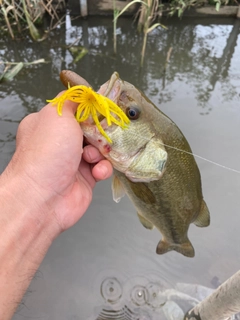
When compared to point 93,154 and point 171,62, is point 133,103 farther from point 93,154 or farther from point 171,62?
point 171,62

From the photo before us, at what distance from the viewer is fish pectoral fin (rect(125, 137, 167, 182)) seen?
1582 mm

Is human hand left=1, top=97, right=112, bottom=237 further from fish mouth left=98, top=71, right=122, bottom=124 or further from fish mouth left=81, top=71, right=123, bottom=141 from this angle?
fish mouth left=98, top=71, right=122, bottom=124

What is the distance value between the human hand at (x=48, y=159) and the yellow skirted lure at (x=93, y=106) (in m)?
0.07

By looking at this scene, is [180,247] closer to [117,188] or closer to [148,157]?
[117,188]

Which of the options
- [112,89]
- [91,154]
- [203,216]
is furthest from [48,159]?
[203,216]

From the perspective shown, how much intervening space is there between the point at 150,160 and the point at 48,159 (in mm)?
531

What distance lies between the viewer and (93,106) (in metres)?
1.42

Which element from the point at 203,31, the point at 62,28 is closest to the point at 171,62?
the point at 203,31

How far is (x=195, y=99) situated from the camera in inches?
172

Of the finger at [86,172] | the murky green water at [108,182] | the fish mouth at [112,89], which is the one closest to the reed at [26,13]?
the murky green water at [108,182]

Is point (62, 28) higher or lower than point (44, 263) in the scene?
higher

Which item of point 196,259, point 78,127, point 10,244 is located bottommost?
point 196,259

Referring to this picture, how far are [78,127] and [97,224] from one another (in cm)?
157

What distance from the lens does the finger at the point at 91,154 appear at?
5.29 ft
